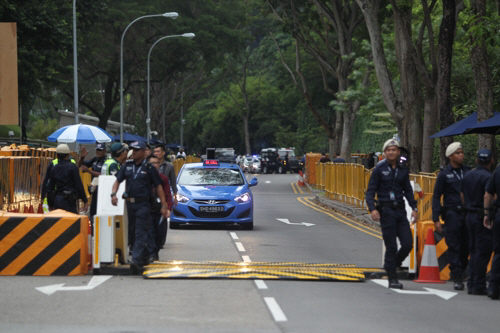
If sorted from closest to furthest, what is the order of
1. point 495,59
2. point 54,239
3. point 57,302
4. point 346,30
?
point 57,302, point 54,239, point 495,59, point 346,30

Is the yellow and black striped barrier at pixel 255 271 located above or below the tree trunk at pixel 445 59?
below

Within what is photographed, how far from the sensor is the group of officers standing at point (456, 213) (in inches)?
398

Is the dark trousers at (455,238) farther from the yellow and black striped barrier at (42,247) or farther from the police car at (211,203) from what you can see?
the police car at (211,203)

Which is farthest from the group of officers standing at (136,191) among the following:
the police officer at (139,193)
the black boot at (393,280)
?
the black boot at (393,280)

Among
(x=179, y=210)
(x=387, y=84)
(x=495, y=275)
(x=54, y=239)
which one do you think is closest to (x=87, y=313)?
(x=54, y=239)

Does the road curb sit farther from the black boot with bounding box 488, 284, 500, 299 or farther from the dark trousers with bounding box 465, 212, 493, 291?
the black boot with bounding box 488, 284, 500, 299

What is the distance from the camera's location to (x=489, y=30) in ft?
46.1

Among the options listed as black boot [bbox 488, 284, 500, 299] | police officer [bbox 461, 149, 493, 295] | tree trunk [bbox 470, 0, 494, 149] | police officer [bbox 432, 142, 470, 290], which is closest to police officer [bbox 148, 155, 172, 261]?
police officer [bbox 432, 142, 470, 290]

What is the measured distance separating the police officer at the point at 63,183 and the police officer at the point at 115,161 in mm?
632

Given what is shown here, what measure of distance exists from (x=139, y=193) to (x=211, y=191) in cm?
815

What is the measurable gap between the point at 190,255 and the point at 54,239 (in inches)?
134

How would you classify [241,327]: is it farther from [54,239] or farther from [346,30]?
[346,30]

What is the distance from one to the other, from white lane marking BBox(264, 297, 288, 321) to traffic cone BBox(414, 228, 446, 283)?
9.18 ft

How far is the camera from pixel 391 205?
34.9ft
